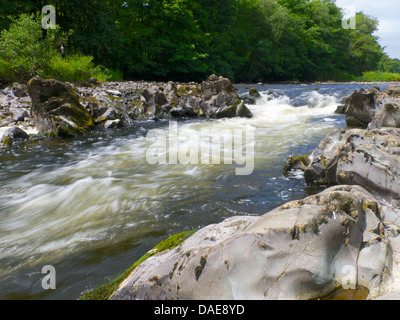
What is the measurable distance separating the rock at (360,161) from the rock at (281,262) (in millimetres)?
1756

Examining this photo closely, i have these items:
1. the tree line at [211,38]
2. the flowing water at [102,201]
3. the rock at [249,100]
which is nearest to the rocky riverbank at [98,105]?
the flowing water at [102,201]

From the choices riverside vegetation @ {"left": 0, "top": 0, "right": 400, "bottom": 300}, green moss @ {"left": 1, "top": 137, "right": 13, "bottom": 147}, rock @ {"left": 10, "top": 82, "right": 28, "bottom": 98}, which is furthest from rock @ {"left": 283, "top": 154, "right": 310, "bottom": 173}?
rock @ {"left": 10, "top": 82, "right": 28, "bottom": 98}

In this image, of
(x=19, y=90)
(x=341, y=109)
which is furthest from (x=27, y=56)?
(x=341, y=109)

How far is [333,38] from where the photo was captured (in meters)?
49.3

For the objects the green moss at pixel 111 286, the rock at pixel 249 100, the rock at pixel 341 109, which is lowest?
the green moss at pixel 111 286

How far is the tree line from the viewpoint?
829 inches

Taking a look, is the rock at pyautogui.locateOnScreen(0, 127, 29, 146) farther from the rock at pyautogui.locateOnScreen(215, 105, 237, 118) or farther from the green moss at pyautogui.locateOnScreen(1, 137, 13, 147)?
the rock at pyautogui.locateOnScreen(215, 105, 237, 118)

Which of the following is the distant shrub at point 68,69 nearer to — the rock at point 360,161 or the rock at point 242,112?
the rock at point 242,112

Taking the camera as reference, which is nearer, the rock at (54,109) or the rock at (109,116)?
the rock at (54,109)

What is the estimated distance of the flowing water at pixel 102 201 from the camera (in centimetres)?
277

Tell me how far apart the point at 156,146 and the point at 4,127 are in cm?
490

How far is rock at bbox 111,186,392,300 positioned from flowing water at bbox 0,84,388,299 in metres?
0.92

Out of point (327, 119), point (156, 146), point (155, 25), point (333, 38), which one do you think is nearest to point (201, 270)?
point (156, 146)

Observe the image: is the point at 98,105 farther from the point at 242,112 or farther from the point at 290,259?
the point at 290,259
